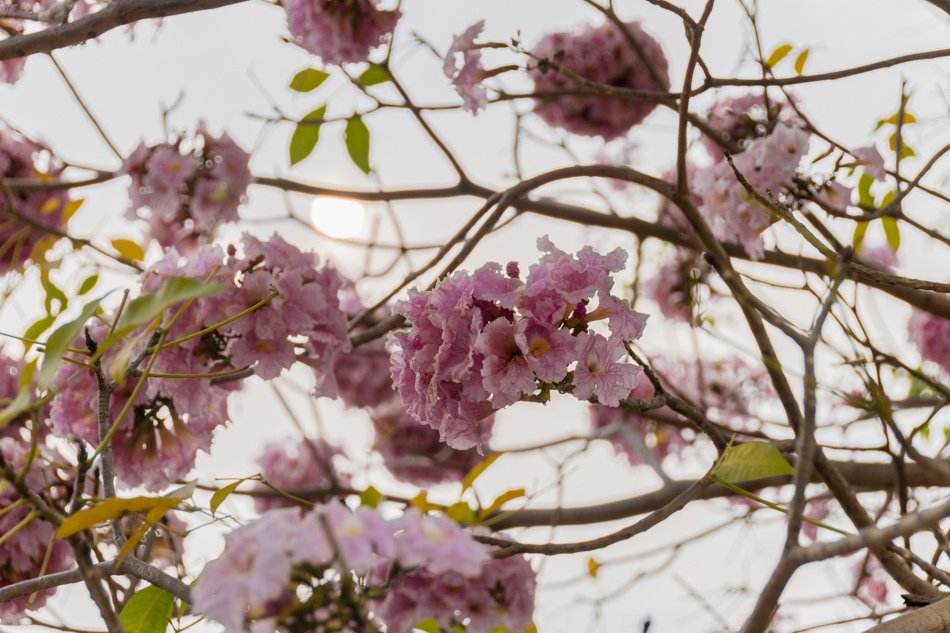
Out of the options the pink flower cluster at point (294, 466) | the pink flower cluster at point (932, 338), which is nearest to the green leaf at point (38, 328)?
the pink flower cluster at point (294, 466)

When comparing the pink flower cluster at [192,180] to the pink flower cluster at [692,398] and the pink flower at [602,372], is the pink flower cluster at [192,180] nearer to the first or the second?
the pink flower at [602,372]

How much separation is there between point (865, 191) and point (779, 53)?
0.32 metres

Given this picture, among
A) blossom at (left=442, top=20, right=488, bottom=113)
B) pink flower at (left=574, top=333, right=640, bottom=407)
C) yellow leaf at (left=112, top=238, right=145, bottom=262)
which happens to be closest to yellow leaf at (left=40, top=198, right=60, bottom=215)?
yellow leaf at (left=112, top=238, right=145, bottom=262)

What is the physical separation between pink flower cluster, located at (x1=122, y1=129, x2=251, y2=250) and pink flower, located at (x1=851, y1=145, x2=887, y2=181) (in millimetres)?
1117

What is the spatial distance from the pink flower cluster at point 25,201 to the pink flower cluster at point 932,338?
7.17ft

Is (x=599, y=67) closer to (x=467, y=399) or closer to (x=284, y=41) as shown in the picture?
(x=284, y=41)

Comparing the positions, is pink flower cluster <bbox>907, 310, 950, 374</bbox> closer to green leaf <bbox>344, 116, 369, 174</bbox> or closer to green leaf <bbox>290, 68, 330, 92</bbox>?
green leaf <bbox>344, 116, 369, 174</bbox>

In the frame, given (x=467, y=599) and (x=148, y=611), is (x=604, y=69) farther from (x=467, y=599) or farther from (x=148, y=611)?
(x=148, y=611)

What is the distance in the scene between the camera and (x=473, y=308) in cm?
86

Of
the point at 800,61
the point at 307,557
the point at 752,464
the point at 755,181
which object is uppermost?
the point at 800,61

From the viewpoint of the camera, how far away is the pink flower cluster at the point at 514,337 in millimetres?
847

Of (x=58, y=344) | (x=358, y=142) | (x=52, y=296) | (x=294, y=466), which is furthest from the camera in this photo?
(x=294, y=466)

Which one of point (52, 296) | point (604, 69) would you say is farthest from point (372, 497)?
point (604, 69)

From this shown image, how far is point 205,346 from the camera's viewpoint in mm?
1190
